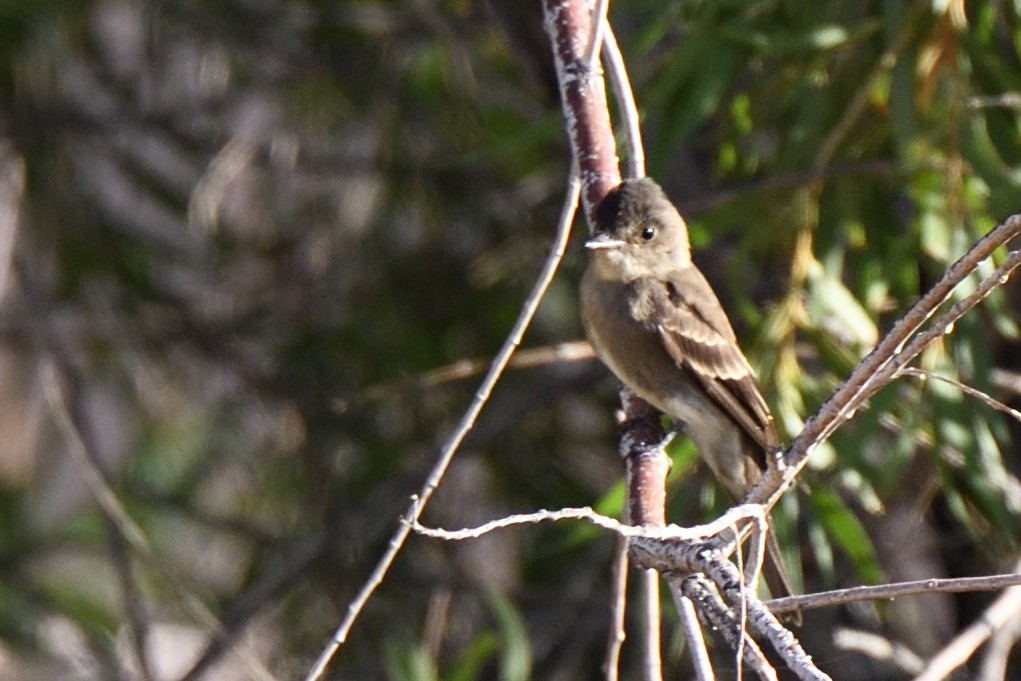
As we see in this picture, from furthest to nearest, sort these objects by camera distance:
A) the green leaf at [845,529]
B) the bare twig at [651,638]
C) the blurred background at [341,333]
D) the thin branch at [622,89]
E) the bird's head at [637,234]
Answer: the blurred background at [341,333]
the green leaf at [845,529]
the bird's head at [637,234]
the thin branch at [622,89]
the bare twig at [651,638]

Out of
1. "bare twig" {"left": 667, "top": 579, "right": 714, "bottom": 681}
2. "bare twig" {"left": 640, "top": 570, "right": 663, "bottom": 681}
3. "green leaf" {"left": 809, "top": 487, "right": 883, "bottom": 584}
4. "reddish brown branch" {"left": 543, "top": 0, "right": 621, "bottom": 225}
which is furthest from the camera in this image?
"green leaf" {"left": 809, "top": 487, "right": 883, "bottom": 584}

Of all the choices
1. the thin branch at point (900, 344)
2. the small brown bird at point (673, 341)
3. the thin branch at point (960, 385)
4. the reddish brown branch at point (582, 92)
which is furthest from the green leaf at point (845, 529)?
the thin branch at point (900, 344)

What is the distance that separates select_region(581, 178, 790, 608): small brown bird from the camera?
3.71 meters

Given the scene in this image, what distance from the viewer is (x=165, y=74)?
572cm

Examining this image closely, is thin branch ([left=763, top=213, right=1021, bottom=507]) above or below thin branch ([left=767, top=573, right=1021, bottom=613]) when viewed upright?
above

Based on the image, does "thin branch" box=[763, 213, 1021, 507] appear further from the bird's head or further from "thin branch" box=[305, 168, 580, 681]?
the bird's head

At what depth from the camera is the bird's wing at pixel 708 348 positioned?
148 inches

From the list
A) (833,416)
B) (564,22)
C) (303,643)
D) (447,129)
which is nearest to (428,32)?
(447,129)

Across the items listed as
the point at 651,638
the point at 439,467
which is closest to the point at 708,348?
the point at 651,638

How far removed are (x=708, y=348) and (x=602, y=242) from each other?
40 cm

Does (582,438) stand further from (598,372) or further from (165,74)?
(165,74)

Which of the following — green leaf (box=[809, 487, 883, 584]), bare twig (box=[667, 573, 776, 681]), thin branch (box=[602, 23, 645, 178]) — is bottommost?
green leaf (box=[809, 487, 883, 584])

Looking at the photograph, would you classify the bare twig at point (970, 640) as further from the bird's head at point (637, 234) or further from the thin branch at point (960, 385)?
the bird's head at point (637, 234)

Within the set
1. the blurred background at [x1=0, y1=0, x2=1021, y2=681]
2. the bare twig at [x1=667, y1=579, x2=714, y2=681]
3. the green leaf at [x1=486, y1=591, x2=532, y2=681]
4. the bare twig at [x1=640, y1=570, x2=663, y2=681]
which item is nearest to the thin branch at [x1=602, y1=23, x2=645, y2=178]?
the bare twig at [x1=640, y1=570, x2=663, y2=681]
